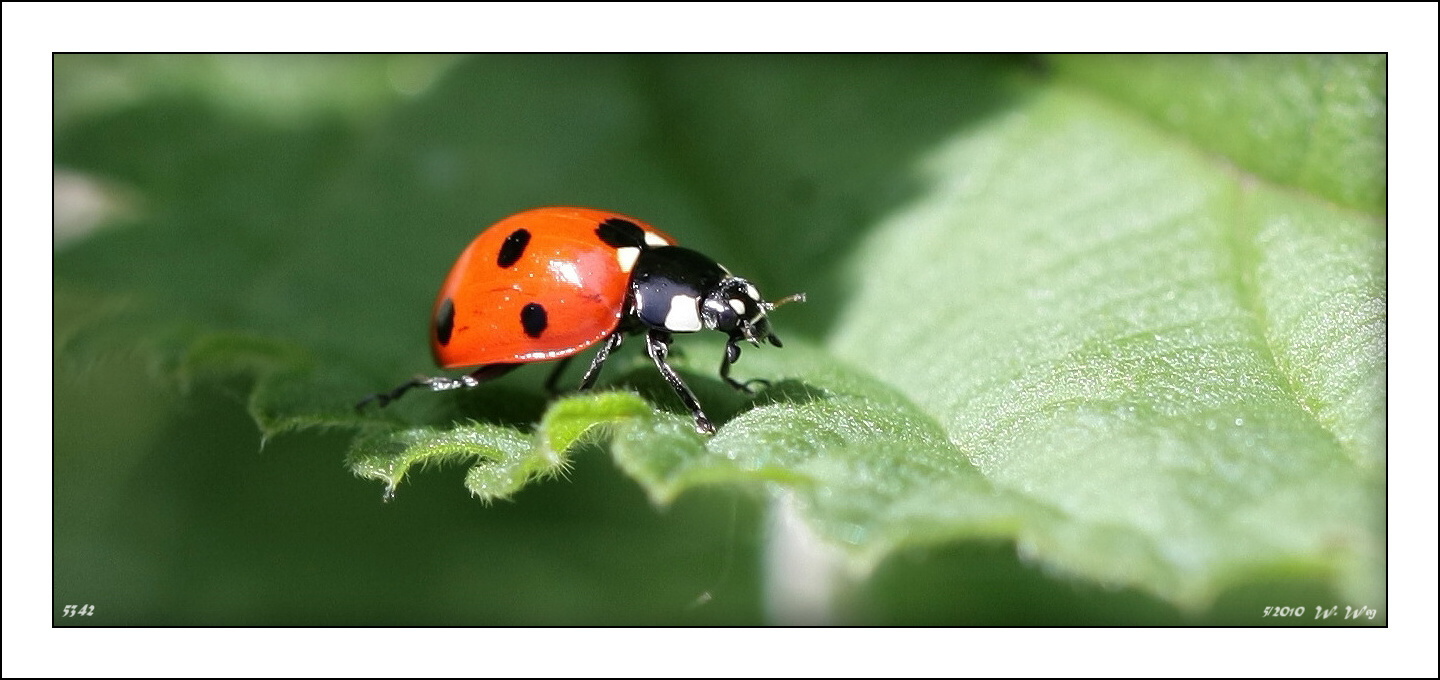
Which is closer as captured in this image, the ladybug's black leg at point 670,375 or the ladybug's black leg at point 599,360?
the ladybug's black leg at point 670,375

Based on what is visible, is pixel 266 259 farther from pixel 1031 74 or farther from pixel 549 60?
pixel 1031 74

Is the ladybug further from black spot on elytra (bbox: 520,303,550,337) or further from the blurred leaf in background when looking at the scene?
the blurred leaf in background

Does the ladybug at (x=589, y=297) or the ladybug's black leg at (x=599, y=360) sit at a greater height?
the ladybug at (x=589, y=297)

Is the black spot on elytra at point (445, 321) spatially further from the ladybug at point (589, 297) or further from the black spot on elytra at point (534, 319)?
the black spot on elytra at point (534, 319)

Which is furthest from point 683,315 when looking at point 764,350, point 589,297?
point 764,350

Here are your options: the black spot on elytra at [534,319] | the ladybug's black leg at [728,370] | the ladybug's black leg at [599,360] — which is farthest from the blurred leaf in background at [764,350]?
the black spot on elytra at [534,319]

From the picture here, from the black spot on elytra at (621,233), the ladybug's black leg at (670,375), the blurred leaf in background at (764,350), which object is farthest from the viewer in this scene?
the black spot on elytra at (621,233)

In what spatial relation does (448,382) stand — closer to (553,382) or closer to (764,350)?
(553,382)

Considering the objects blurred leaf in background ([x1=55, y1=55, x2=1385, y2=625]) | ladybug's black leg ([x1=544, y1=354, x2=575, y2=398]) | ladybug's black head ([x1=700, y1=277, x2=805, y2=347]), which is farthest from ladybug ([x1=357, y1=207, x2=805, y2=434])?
ladybug's black leg ([x1=544, y1=354, x2=575, y2=398])
